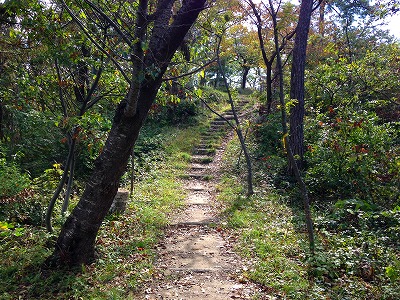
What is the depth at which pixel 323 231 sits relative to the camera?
5.20m

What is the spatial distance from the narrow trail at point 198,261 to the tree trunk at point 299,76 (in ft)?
9.60

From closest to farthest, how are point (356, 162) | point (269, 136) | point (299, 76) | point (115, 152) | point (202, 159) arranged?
point (115, 152) < point (356, 162) < point (299, 76) < point (202, 159) < point (269, 136)

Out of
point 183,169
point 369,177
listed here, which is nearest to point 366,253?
point 369,177

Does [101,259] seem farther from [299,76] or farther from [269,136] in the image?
[269,136]

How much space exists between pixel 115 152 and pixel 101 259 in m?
1.70

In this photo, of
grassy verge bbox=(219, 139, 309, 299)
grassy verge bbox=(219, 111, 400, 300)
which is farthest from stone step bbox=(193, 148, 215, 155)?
grassy verge bbox=(219, 111, 400, 300)

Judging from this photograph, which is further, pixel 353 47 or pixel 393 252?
pixel 353 47

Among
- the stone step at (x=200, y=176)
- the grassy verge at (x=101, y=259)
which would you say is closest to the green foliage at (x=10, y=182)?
the grassy verge at (x=101, y=259)

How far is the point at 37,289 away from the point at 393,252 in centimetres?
488

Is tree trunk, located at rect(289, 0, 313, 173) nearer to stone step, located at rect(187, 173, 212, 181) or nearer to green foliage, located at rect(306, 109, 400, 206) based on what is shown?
green foliage, located at rect(306, 109, 400, 206)

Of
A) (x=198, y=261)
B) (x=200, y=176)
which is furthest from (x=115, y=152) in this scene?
(x=200, y=176)

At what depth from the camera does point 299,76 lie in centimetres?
823

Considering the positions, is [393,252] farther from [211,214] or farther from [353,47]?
[353,47]

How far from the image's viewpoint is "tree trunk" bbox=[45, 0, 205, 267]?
12.5 ft
